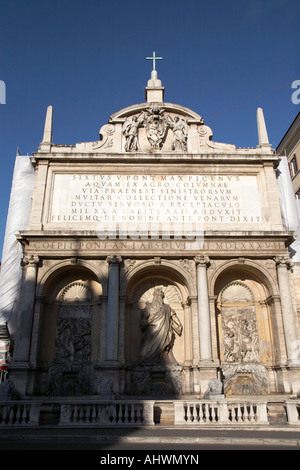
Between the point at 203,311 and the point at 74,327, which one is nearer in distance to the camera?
the point at 203,311

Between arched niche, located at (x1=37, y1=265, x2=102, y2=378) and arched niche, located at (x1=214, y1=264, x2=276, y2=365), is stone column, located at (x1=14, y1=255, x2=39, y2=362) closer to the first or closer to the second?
arched niche, located at (x1=37, y1=265, x2=102, y2=378)

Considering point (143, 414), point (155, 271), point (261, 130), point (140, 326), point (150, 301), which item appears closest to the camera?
point (143, 414)

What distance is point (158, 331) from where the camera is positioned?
59.7 ft

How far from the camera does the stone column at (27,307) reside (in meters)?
16.9

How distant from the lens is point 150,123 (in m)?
21.6

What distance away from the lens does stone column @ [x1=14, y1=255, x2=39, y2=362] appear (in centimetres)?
1686

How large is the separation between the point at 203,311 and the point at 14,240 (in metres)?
10.7

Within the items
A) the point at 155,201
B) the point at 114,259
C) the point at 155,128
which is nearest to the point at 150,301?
the point at 114,259

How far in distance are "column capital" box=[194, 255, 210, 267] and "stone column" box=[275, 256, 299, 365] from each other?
3099 millimetres

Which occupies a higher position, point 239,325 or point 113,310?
point 113,310

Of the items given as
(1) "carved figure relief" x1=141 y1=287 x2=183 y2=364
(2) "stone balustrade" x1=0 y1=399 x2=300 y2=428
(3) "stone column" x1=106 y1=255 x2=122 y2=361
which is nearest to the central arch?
(1) "carved figure relief" x1=141 y1=287 x2=183 y2=364

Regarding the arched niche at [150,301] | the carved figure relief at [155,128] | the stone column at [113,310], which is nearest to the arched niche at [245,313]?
the arched niche at [150,301]

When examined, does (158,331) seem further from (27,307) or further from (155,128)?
(155,128)
